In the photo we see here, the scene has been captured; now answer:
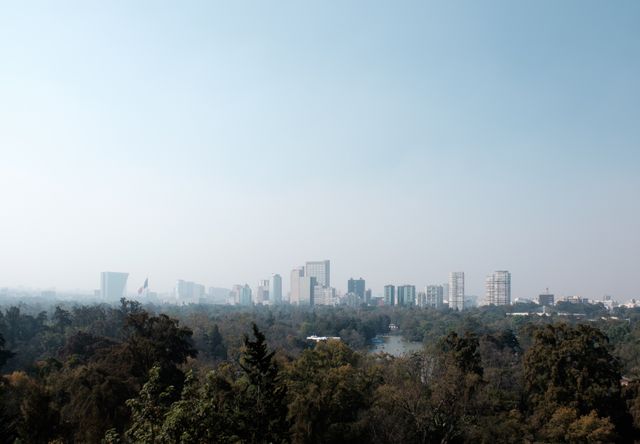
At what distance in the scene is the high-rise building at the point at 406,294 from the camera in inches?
6255

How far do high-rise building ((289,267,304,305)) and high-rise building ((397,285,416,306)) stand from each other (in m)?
31.5

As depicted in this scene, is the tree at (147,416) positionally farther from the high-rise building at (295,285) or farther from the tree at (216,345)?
the high-rise building at (295,285)

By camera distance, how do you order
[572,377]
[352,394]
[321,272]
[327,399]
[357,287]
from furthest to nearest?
[321,272]
[357,287]
[572,377]
[352,394]
[327,399]

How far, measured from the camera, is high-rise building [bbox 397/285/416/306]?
15888 cm

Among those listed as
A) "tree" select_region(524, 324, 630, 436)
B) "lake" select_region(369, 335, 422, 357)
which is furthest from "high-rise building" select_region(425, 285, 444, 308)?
"tree" select_region(524, 324, 630, 436)

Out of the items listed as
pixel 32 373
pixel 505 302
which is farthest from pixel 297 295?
pixel 32 373

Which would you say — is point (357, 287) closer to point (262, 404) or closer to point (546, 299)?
point (546, 299)

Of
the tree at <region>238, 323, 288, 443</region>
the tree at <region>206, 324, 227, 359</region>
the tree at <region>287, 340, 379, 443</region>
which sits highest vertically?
the tree at <region>238, 323, 288, 443</region>

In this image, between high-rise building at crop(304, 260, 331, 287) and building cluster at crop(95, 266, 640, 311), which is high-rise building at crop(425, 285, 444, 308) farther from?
high-rise building at crop(304, 260, 331, 287)

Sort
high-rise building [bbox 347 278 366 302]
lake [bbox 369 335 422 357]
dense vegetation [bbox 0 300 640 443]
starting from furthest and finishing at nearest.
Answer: high-rise building [bbox 347 278 366 302] → lake [bbox 369 335 422 357] → dense vegetation [bbox 0 300 640 443]

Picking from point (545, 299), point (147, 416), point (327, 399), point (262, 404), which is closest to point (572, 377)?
point (327, 399)

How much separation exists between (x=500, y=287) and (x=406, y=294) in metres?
24.8

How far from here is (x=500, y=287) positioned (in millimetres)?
151000

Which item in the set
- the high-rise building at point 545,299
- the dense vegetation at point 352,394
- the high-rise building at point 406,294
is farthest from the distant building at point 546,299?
the dense vegetation at point 352,394
